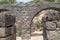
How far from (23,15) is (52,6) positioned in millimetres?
2399

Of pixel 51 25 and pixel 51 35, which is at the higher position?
pixel 51 25

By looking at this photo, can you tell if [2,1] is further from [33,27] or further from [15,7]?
[33,27]

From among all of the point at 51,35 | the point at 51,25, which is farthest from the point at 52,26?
the point at 51,35

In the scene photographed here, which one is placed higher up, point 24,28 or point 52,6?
point 52,6

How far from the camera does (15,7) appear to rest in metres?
12.9

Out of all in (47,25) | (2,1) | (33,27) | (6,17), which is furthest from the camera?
(33,27)

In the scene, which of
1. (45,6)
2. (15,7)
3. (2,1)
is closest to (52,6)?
(45,6)

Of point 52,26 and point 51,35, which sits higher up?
point 52,26

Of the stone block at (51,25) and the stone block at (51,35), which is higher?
the stone block at (51,25)

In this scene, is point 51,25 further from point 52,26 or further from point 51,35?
point 51,35

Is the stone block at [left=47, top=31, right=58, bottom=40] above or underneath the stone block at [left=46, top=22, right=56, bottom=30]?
underneath

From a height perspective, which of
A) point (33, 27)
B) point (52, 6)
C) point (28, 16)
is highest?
point (52, 6)

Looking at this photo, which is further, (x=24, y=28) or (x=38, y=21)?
(x=38, y=21)

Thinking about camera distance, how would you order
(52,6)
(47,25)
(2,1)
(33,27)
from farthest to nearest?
(33,27) → (2,1) → (52,6) → (47,25)
